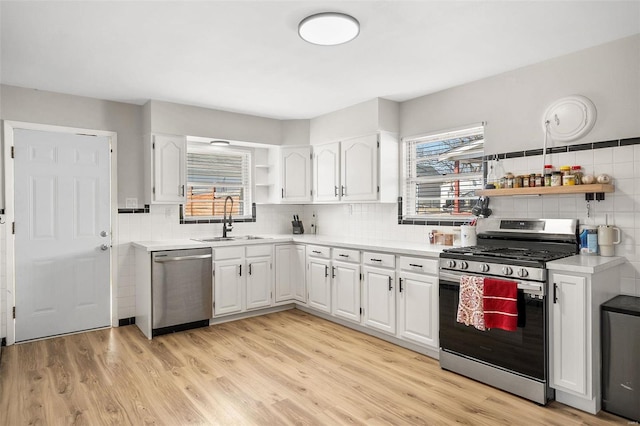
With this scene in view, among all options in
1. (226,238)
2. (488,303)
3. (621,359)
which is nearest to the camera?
(621,359)

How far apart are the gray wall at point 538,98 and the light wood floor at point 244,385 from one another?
203cm

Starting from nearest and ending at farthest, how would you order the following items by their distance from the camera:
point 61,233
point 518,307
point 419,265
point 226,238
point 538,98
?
point 518,307
point 538,98
point 419,265
point 61,233
point 226,238

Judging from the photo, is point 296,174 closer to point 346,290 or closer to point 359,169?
point 359,169

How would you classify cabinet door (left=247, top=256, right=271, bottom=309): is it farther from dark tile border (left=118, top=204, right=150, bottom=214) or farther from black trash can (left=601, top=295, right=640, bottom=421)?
black trash can (left=601, top=295, right=640, bottom=421)

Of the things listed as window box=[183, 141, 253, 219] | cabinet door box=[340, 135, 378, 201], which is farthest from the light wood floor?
window box=[183, 141, 253, 219]

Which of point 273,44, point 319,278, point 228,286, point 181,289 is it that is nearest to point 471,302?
point 319,278

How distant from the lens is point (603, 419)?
7.86 feet

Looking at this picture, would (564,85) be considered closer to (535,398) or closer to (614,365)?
(614,365)

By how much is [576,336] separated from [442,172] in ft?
6.82

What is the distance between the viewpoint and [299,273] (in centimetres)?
480

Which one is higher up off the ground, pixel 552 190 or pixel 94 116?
pixel 94 116

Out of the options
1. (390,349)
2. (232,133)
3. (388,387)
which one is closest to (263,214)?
(232,133)

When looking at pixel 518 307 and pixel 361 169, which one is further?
pixel 361 169

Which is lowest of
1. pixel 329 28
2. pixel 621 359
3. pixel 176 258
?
pixel 621 359
